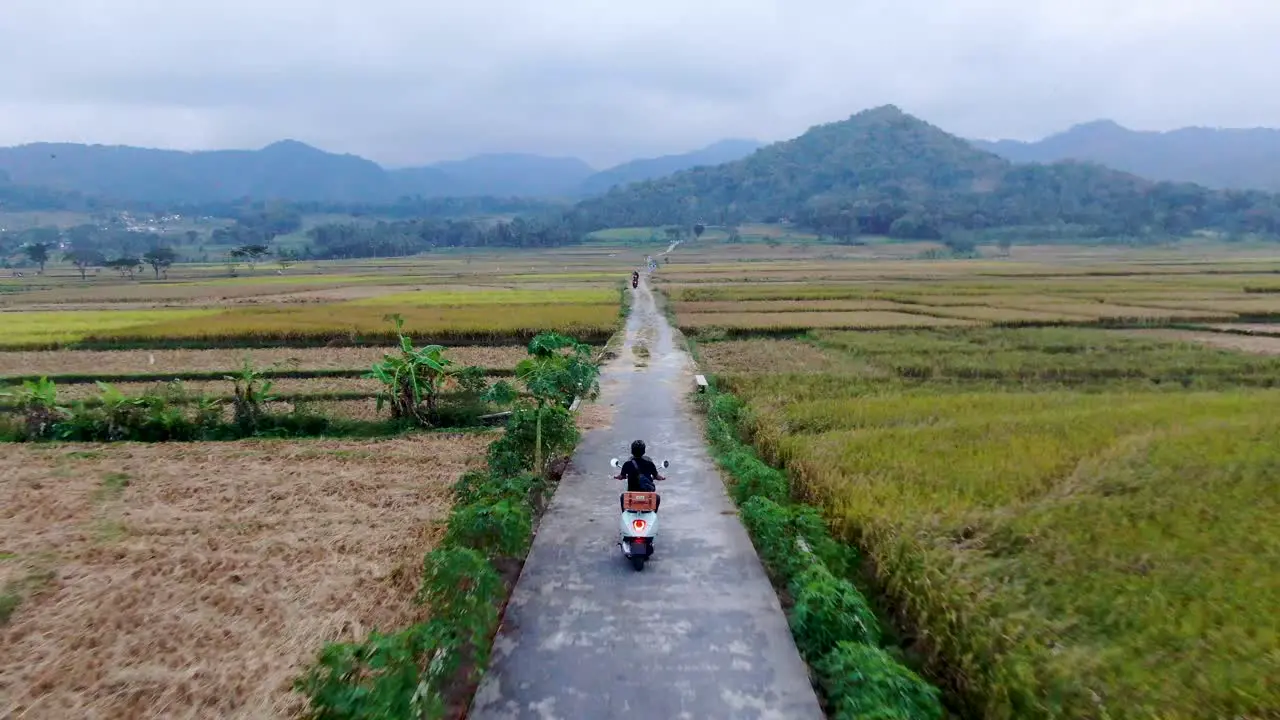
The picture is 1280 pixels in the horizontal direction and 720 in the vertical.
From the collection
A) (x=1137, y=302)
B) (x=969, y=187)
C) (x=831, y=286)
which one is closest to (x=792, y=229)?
(x=969, y=187)

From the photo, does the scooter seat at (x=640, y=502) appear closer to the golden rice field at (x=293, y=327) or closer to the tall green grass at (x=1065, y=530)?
the tall green grass at (x=1065, y=530)

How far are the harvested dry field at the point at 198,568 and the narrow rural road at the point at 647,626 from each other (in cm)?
123

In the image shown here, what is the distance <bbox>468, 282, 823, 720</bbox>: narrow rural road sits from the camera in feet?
16.3

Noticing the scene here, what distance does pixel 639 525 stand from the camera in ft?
22.8

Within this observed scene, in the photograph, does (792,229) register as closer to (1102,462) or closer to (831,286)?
(831,286)

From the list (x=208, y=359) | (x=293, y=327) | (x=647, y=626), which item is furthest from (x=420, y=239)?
(x=647, y=626)

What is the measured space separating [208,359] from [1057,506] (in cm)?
2157

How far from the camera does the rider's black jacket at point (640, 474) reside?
285 inches

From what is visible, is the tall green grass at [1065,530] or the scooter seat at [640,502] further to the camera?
the scooter seat at [640,502]

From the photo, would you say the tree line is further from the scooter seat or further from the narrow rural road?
the scooter seat

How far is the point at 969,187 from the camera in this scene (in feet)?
579

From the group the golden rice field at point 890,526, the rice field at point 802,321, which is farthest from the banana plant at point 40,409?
the rice field at point 802,321

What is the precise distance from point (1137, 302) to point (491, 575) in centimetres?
3534

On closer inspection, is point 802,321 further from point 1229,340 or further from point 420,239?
point 420,239
